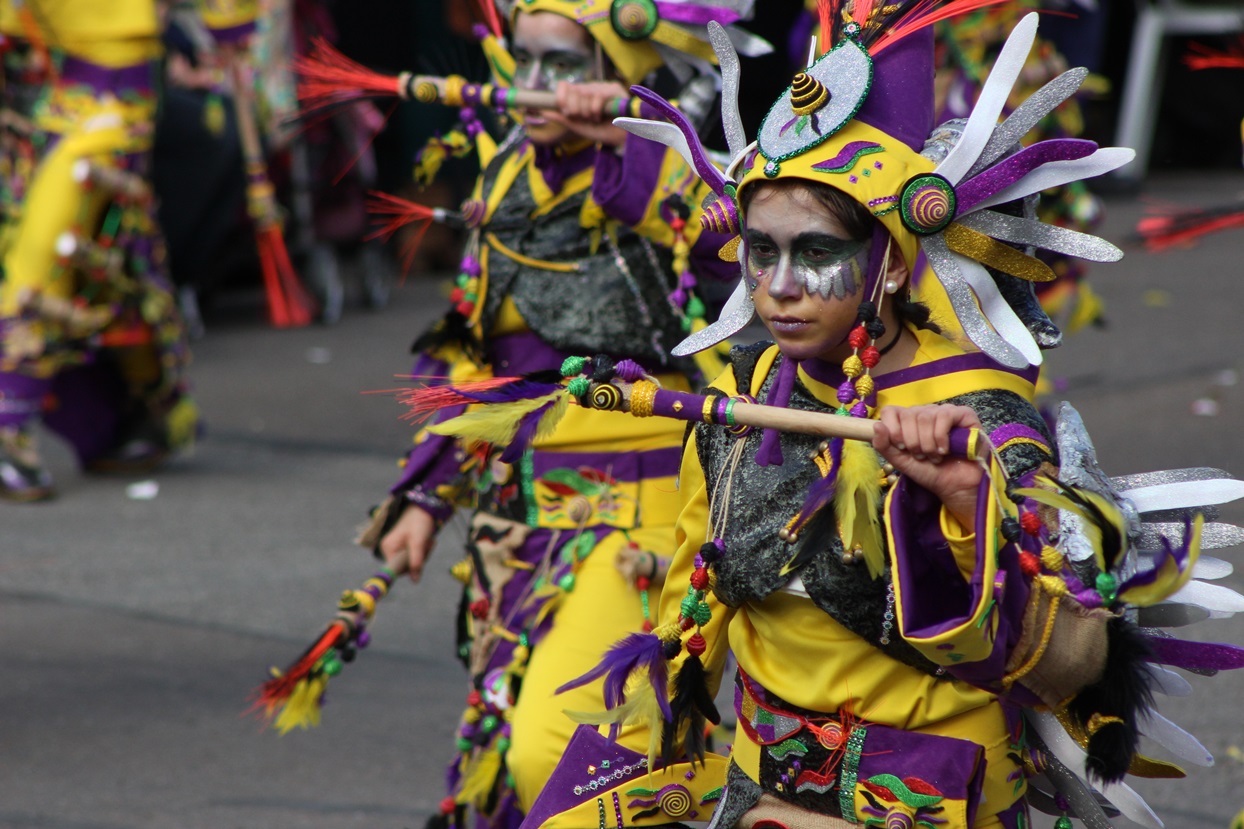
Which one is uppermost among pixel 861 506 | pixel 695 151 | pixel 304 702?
pixel 695 151

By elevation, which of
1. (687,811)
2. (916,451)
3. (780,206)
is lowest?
(687,811)

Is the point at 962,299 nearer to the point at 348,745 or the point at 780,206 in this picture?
the point at 780,206

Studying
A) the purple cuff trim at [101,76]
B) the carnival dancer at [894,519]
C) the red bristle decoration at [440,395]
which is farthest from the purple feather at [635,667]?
the purple cuff trim at [101,76]

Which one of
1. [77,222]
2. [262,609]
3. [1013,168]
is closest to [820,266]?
[1013,168]

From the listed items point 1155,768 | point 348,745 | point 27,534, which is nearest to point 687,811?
point 1155,768

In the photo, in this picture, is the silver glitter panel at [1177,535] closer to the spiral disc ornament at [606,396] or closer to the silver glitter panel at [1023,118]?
the silver glitter panel at [1023,118]

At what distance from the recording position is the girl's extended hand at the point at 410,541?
12.4ft

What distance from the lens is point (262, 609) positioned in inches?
231

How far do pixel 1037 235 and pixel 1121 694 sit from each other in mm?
671

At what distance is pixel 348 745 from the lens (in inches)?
187

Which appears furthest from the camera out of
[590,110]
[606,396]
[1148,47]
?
[1148,47]

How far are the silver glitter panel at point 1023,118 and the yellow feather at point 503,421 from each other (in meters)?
0.72

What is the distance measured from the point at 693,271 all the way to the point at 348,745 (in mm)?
1949

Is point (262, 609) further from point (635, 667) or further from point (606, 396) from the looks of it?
point (606, 396)
